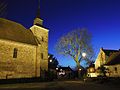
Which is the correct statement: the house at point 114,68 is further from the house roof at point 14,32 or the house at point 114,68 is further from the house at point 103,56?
the house roof at point 14,32

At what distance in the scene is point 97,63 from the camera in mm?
53844

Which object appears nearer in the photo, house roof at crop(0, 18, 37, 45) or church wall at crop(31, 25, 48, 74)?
house roof at crop(0, 18, 37, 45)

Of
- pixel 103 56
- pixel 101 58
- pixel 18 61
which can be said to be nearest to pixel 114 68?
pixel 103 56

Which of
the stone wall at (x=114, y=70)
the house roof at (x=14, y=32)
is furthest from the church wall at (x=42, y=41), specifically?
the stone wall at (x=114, y=70)

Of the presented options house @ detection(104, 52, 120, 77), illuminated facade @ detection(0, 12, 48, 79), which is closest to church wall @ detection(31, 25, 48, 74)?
illuminated facade @ detection(0, 12, 48, 79)

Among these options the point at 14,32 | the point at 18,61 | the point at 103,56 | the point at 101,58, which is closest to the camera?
the point at 18,61

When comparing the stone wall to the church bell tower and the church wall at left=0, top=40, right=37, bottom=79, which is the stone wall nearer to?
the church bell tower

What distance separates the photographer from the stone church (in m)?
29.2

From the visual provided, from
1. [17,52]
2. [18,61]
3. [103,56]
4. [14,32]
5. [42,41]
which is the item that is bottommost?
[18,61]

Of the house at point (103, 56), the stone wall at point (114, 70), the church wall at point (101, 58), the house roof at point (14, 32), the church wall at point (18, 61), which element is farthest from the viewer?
the church wall at point (101, 58)

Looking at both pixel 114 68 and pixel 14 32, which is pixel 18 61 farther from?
pixel 114 68

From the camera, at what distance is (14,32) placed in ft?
111

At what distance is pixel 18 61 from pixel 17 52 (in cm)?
179

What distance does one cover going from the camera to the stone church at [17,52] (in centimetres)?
2920
